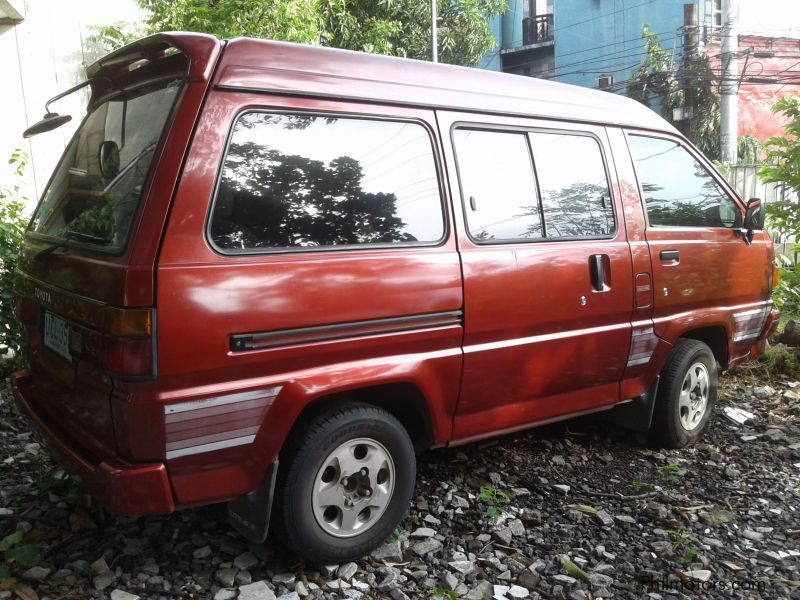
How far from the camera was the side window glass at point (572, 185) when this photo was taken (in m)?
3.53

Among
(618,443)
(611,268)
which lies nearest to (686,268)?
(611,268)

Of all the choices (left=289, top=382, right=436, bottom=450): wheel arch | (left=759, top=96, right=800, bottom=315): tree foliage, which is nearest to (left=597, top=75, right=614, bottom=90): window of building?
(left=759, top=96, right=800, bottom=315): tree foliage

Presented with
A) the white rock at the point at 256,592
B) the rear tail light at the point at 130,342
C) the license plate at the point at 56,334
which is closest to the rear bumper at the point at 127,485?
the rear tail light at the point at 130,342

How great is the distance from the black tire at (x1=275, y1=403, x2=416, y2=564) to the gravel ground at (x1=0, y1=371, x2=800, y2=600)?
16 cm

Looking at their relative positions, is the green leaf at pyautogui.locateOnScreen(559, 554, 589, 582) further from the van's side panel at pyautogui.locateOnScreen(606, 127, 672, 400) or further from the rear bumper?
the rear bumper

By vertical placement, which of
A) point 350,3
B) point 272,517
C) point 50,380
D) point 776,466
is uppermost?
point 350,3

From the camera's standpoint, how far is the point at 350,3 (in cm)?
1432

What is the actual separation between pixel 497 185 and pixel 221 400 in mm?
1617

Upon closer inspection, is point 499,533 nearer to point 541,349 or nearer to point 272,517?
point 541,349

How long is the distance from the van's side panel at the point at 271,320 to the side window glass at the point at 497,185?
0.90ft

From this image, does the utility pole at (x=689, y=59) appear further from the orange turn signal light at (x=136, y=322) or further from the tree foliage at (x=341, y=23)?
the orange turn signal light at (x=136, y=322)

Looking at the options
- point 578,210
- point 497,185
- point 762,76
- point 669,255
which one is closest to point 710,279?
point 669,255

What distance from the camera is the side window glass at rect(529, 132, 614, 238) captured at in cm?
353

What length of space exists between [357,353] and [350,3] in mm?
13091
